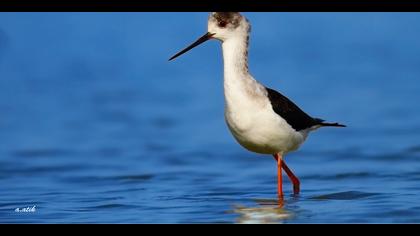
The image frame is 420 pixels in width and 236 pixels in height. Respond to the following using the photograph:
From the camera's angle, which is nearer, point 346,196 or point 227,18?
point 227,18

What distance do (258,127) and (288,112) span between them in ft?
1.55

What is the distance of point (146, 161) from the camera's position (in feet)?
42.0

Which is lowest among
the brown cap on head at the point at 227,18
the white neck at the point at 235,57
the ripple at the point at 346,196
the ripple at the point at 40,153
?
the ripple at the point at 346,196

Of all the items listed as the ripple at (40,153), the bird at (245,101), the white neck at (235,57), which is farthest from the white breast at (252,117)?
the ripple at (40,153)

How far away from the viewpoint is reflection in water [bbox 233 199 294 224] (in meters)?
8.13

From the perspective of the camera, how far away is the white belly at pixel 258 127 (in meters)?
8.70

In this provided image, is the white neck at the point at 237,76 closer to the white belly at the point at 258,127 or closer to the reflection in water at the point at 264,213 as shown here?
the white belly at the point at 258,127

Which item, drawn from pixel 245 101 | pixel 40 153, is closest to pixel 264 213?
pixel 245 101

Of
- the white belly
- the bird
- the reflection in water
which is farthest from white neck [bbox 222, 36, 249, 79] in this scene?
the reflection in water

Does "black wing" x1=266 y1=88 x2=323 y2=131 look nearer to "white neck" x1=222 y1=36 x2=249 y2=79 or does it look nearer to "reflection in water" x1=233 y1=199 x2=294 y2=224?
"white neck" x1=222 y1=36 x2=249 y2=79

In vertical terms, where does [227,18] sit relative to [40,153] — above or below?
below

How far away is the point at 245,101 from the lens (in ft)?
28.6

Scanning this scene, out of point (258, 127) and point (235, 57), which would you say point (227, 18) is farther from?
point (258, 127)
